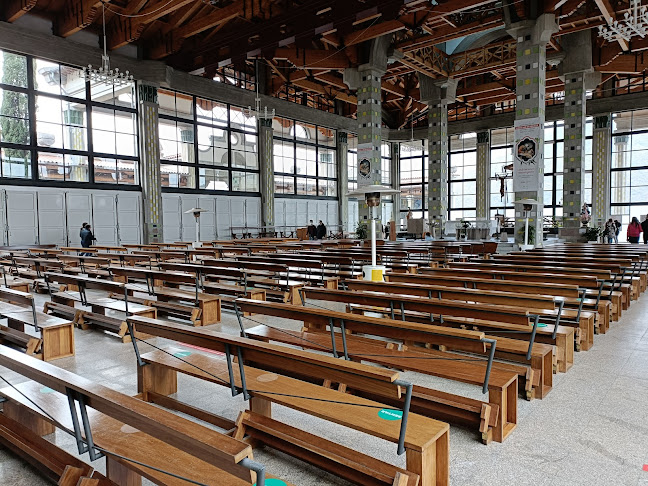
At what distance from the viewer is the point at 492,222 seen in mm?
21453

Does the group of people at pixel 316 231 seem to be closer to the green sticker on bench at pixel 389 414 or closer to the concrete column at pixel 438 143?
the concrete column at pixel 438 143

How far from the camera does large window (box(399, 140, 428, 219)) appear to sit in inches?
1075

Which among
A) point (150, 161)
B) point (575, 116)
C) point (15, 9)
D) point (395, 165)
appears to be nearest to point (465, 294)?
point (575, 116)

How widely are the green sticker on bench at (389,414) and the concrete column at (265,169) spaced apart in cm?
1844

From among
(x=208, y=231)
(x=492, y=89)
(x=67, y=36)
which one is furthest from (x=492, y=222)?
(x=67, y=36)

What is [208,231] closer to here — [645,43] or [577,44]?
[577,44]

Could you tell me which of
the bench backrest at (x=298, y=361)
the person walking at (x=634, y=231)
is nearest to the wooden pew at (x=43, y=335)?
the bench backrest at (x=298, y=361)

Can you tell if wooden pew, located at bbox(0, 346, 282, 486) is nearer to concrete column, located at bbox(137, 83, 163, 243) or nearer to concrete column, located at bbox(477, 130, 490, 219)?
concrete column, located at bbox(137, 83, 163, 243)

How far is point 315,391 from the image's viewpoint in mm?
2287

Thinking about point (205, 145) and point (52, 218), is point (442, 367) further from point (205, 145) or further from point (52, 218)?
point (205, 145)

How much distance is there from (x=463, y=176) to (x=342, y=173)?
23.0ft

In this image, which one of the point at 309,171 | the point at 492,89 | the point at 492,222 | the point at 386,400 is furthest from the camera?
the point at 309,171

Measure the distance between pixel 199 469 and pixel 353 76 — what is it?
15.8m

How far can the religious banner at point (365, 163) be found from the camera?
50.5 ft
